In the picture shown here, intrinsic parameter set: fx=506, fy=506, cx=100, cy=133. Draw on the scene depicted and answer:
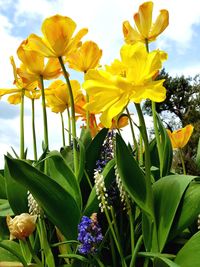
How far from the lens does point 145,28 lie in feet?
4.57

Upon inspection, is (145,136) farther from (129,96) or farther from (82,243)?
(82,243)

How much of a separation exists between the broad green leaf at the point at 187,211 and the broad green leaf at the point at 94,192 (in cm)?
17

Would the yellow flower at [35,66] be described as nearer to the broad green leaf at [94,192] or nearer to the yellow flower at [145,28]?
the yellow flower at [145,28]

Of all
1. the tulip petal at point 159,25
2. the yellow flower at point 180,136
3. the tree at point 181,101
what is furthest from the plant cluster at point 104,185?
the tree at point 181,101

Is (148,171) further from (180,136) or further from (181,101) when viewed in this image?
(181,101)

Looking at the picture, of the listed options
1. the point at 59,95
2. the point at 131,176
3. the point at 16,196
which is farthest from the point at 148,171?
the point at 59,95

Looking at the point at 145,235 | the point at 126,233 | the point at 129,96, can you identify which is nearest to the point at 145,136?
the point at 129,96

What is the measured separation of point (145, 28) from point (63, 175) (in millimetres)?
481

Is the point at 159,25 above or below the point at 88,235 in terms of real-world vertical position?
above

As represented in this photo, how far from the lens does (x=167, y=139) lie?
1357 mm

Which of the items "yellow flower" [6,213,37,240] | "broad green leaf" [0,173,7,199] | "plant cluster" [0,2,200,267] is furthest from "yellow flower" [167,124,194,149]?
"yellow flower" [6,213,37,240]

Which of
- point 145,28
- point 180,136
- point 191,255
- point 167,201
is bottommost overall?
point 191,255

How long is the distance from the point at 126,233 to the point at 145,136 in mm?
335

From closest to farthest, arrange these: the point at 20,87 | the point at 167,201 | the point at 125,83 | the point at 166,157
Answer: the point at 125,83 < the point at 167,201 < the point at 166,157 < the point at 20,87
